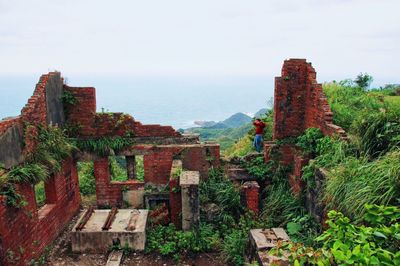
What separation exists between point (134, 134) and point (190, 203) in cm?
303

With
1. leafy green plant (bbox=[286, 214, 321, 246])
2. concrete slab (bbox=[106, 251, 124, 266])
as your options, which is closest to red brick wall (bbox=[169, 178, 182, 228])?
concrete slab (bbox=[106, 251, 124, 266])

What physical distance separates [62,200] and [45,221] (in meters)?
1.16

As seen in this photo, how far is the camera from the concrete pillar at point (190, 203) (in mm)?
8086

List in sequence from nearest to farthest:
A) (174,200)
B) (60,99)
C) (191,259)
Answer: (191,259) → (174,200) → (60,99)

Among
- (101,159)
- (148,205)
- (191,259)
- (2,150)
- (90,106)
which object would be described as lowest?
(191,259)

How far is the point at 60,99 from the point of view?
31.7 feet

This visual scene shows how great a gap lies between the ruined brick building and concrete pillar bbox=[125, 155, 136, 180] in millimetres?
24

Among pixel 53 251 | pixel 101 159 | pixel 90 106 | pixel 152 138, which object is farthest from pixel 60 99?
pixel 53 251

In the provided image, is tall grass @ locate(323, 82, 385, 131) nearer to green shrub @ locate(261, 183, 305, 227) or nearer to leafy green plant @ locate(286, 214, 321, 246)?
green shrub @ locate(261, 183, 305, 227)

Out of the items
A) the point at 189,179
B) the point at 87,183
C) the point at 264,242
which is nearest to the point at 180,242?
the point at 189,179

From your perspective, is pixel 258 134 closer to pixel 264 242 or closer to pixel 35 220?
pixel 264 242

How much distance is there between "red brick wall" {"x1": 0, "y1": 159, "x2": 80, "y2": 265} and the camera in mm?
6168

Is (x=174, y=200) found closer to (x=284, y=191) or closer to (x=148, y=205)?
(x=148, y=205)

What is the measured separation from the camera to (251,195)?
904cm
